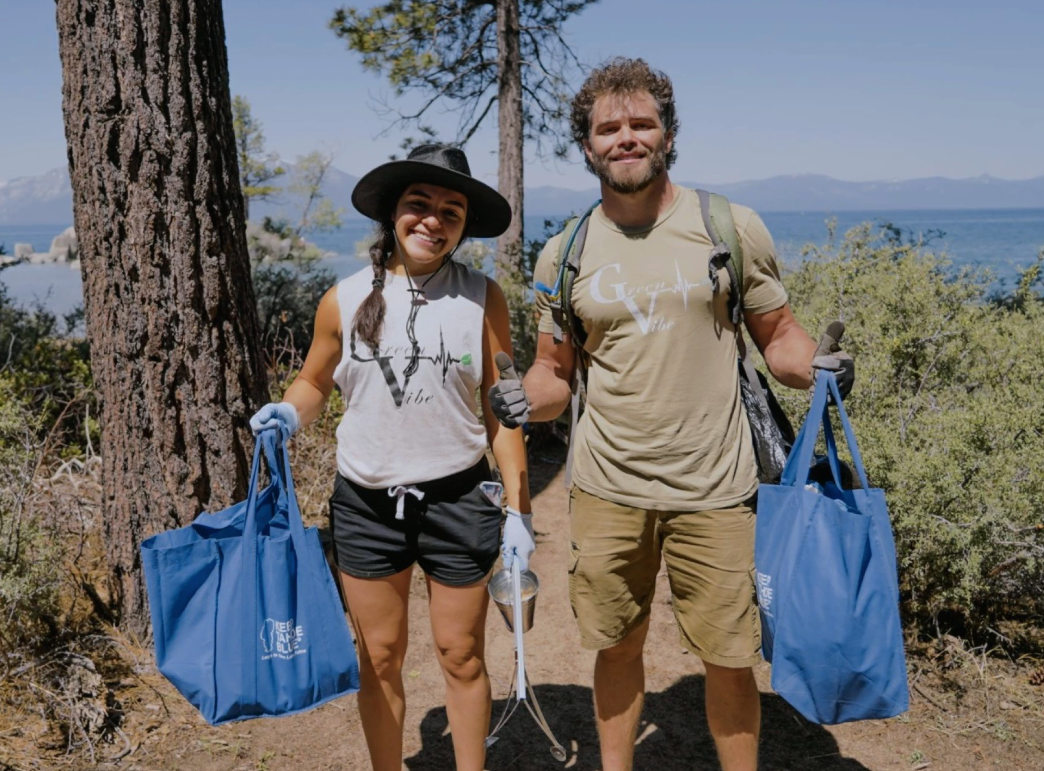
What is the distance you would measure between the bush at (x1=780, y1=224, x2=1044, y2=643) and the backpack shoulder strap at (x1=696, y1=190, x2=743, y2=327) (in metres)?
1.63

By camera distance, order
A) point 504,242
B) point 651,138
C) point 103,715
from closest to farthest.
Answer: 1. point 651,138
2. point 103,715
3. point 504,242

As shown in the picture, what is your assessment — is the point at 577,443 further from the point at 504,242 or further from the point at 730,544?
the point at 504,242

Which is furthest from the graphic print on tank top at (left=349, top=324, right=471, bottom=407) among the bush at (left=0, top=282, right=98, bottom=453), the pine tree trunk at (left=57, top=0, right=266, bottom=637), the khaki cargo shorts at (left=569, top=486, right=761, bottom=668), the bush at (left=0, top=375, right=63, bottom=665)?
the bush at (left=0, top=282, right=98, bottom=453)

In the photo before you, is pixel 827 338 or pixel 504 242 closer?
pixel 827 338

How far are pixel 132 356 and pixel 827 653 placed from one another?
272 centimetres

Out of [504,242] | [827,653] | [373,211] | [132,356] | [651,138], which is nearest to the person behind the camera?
[827,653]

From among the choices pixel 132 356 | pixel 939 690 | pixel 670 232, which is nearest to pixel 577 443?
pixel 670 232

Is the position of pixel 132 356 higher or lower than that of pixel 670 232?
lower

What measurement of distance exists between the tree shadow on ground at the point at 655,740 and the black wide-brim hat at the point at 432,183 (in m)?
1.98

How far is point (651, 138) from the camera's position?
6.95 ft

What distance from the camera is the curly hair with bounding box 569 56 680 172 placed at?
2.16 meters

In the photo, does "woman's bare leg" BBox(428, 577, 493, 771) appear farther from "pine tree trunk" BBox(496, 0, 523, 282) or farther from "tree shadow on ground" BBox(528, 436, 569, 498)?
"pine tree trunk" BBox(496, 0, 523, 282)

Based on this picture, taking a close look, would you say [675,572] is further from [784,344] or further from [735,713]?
[784,344]

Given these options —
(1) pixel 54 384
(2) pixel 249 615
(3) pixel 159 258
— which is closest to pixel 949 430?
(2) pixel 249 615
